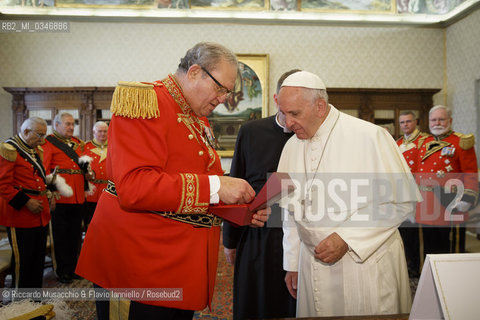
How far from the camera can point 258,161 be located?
2.63 meters

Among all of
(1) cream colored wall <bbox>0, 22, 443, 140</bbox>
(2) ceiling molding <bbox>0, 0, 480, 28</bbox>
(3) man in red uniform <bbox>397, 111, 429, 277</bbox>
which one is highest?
(2) ceiling molding <bbox>0, 0, 480, 28</bbox>

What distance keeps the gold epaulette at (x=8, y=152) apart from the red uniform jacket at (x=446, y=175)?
5.08 meters

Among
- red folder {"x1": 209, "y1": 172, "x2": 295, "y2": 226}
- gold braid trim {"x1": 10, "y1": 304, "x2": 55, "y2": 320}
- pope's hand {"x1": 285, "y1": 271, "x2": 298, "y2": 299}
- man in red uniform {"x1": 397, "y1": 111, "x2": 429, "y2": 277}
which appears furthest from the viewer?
man in red uniform {"x1": 397, "y1": 111, "x2": 429, "y2": 277}

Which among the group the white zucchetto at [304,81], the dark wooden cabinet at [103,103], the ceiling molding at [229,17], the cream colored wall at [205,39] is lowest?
the white zucchetto at [304,81]

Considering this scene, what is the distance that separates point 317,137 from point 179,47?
7.40m

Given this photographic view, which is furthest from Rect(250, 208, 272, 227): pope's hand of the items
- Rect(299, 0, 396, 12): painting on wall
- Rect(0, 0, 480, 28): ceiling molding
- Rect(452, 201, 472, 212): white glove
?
Rect(299, 0, 396, 12): painting on wall

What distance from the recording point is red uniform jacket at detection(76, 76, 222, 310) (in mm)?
1322

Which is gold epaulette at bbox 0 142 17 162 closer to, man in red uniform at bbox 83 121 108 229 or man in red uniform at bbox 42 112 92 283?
man in red uniform at bbox 42 112 92 283

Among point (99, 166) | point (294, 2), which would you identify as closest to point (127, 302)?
point (99, 166)

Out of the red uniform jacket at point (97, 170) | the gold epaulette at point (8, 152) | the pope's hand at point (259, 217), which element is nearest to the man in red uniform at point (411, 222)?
the pope's hand at point (259, 217)

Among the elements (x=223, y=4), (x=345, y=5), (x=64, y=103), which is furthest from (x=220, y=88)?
(x=345, y=5)

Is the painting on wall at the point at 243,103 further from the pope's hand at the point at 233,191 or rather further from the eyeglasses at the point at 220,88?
the pope's hand at the point at 233,191

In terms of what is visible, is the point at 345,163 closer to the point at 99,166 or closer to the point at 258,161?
the point at 258,161

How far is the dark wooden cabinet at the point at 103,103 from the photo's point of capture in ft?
27.6
